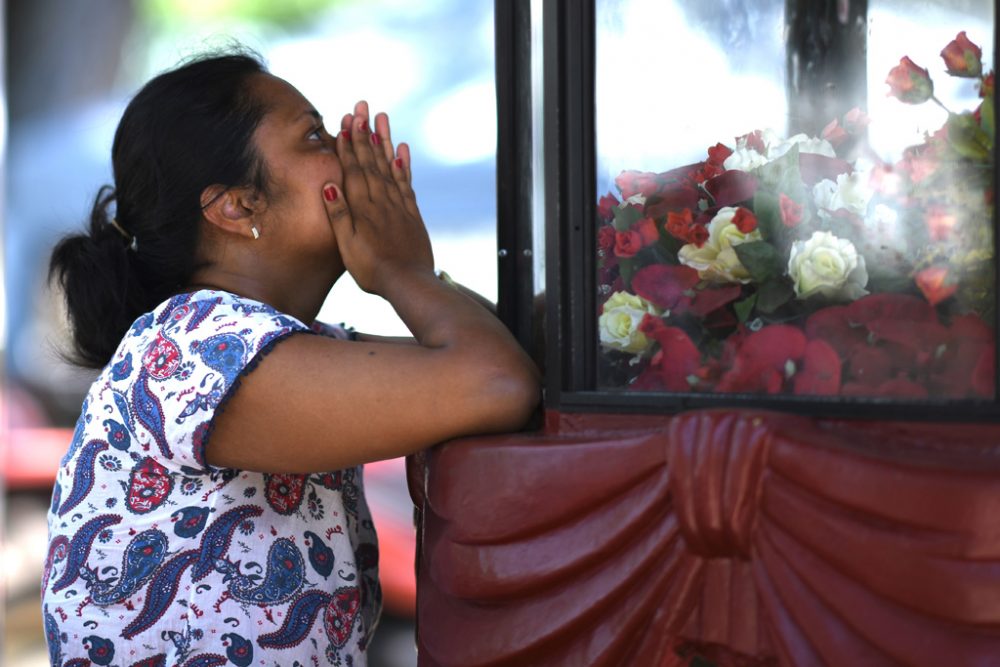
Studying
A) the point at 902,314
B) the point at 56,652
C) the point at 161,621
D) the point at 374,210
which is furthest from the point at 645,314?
the point at 56,652

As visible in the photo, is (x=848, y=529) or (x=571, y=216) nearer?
(x=848, y=529)

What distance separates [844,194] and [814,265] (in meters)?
0.07

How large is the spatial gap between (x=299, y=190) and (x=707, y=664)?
2.43 ft

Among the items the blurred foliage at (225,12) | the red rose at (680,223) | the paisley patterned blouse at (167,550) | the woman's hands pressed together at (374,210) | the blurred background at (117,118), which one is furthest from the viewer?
the blurred foliage at (225,12)

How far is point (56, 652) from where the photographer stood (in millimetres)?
1309

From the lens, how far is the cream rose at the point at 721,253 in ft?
3.51

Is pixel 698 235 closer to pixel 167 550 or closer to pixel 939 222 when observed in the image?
pixel 939 222

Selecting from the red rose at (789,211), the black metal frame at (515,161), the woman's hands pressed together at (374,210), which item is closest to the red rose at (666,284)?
the red rose at (789,211)

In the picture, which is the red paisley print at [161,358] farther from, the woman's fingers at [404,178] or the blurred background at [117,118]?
the blurred background at [117,118]

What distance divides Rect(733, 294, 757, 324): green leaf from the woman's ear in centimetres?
63

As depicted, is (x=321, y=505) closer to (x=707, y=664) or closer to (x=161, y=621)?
(x=161, y=621)

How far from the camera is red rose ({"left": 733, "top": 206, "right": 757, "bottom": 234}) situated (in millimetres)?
1068

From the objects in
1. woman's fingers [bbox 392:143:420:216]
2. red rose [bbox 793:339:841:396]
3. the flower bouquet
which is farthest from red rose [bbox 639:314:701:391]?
woman's fingers [bbox 392:143:420:216]

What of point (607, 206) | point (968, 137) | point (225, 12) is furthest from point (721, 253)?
point (225, 12)
